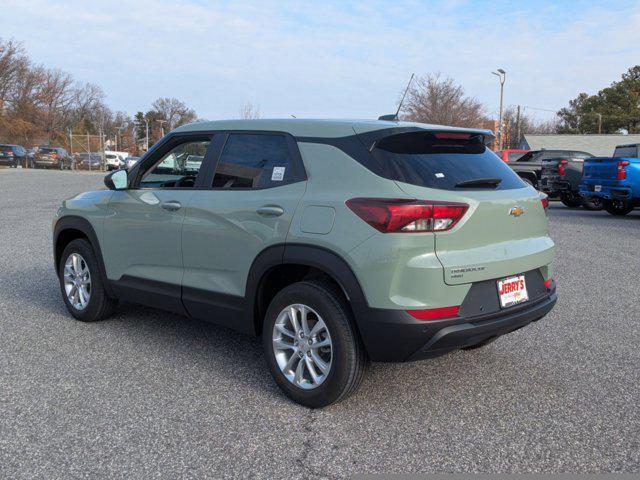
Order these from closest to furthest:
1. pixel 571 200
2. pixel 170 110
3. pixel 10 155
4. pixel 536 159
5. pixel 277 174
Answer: pixel 277 174
pixel 571 200
pixel 536 159
pixel 10 155
pixel 170 110

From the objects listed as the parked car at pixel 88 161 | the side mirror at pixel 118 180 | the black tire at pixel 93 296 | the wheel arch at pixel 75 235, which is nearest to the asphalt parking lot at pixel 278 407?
the black tire at pixel 93 296

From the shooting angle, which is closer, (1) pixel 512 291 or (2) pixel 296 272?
(1) pixel 512 291

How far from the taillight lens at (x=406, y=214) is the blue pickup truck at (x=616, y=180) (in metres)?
12.0

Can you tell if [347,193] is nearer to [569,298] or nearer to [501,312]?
[501,312]

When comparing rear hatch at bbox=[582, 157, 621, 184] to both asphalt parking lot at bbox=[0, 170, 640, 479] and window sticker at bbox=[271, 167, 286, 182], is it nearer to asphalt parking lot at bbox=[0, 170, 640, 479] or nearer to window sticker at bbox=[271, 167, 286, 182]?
asphalt parking lot at bbox=[0, 170, 640, 479]

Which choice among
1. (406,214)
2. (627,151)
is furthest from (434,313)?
(627,151)

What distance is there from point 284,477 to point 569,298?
4475 millimetres

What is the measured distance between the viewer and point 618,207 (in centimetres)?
1526

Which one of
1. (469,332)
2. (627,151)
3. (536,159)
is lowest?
(469,332)

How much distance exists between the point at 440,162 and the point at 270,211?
3.40 feet

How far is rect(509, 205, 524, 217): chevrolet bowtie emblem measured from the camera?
12.2 feet

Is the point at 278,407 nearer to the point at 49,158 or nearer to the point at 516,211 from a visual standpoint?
the point at 516,211

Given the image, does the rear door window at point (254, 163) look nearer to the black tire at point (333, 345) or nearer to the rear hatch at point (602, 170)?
the black tire at point (333, 345)

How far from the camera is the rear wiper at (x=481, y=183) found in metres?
3.56
